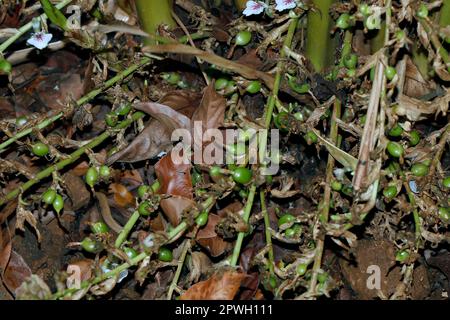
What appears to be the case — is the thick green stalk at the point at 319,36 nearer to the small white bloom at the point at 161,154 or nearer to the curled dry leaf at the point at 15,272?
the small white bloom at the point at 161,154

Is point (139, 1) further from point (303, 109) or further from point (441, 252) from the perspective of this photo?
point (441, 252)

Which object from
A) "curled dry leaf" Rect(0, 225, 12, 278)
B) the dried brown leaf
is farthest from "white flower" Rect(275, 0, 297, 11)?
"curled dry leaf" Rect(0, 225, 12, 278)

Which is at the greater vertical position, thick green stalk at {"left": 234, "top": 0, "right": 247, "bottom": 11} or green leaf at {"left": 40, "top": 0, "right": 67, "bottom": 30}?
green leaf at {"left": 40, "top": 0, "right": 67, "bottom": 30}

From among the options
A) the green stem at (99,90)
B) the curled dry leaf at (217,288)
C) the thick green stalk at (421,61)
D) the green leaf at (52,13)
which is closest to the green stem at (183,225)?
the curled dry leaf at (217,288)

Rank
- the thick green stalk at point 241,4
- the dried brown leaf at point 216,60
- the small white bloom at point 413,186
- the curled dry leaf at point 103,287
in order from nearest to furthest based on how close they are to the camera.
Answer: the curled dry leaf at point 103,287 < the dried brown leaf at point 216,60 < the small white bloom at point 413,186 < the thick green stalk at point 241,4

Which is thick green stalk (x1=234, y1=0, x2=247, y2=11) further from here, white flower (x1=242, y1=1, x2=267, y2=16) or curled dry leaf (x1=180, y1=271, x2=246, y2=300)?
curled dry leaf (x1=180, y1=271, x2=246, y2=300)

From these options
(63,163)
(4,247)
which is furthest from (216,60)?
(4,247)
